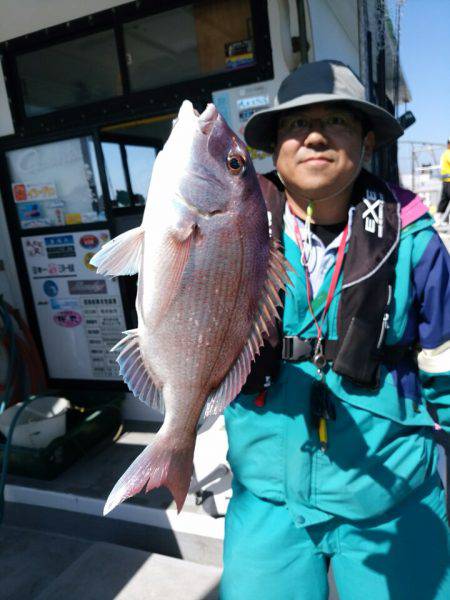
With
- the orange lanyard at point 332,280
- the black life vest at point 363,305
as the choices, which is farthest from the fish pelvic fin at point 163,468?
the orange lanyard at point 332,280

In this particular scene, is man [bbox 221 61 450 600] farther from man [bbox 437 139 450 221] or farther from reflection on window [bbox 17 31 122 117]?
man [bbox 437 139 450 221]

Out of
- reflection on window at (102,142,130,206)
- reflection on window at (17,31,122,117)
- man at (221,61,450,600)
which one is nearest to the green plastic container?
reflection on window at (102,142,130,206)

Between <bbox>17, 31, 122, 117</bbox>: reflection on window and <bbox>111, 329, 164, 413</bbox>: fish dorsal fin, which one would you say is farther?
<bbox>17, 31, 122, 117</bbox>: reflection on window

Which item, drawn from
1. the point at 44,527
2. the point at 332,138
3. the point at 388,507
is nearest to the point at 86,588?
the point at 44,527

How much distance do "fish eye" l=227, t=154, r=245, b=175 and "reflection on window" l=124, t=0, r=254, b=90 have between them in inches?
103

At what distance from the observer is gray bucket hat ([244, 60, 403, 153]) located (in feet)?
5.28

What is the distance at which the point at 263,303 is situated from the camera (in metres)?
1.34

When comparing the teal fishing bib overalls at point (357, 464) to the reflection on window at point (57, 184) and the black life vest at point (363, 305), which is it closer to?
the black life vest at point (363, 305)

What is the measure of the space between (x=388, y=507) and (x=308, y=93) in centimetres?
150

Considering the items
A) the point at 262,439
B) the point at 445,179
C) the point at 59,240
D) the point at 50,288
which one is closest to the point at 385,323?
the point at 262,439

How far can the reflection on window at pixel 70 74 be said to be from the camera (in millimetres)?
3990

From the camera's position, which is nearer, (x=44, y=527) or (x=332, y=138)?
(x=332, y=138)

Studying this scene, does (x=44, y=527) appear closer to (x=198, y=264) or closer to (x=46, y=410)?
(x=46, y=410)

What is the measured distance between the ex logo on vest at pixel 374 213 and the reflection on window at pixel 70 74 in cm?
294
